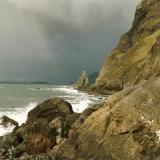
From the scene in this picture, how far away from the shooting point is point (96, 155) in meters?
21.5

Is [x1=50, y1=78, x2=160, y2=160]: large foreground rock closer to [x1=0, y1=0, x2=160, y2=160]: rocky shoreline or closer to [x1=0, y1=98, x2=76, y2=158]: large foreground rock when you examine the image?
[x1=0, y1=0, x2=160, y2=160]: rocky shoreline

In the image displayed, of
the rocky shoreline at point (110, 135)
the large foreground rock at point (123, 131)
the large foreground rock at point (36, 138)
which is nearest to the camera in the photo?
the large foreground rock at point (123, 131)

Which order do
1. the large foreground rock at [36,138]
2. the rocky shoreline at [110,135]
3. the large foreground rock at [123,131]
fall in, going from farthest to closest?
the large foreground rock at [36,138] → the rocky shoreline at [110,135] → the large foreground rock at [123,131]

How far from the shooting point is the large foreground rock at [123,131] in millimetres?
20953

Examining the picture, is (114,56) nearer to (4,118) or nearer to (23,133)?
(4,118)

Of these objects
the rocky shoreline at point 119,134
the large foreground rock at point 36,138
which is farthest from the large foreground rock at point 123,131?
the large foreground rock at point 36,138

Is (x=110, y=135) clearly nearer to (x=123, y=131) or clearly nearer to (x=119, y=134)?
(x=119, y=134)

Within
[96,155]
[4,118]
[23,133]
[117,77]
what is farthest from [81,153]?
[117,77]

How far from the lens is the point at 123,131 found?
2180 cm

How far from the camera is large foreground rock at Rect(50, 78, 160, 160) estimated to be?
825 inches

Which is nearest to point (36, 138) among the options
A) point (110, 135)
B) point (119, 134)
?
point (110, 135)

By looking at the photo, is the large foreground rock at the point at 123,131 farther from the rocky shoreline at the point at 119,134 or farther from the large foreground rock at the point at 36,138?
the large foreground rock at the point at 36,138

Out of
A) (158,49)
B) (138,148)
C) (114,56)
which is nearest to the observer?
(138,148)

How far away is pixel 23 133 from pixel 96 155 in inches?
376
